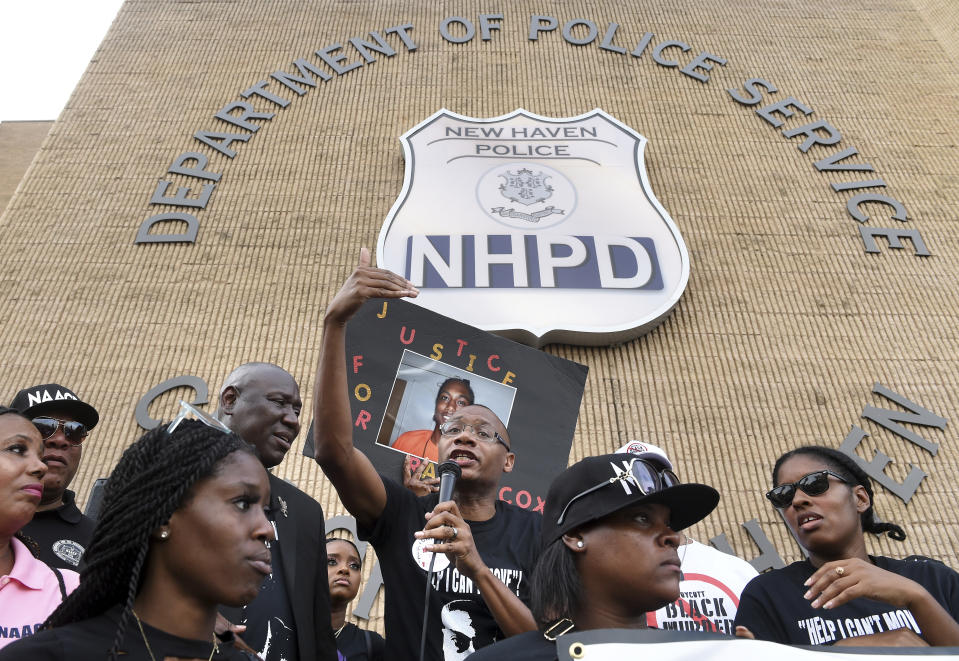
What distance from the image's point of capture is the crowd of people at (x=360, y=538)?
1521 millimetres

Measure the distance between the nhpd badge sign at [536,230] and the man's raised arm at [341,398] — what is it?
3460 millimetres

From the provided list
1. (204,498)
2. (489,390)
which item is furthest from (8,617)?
(489,390)

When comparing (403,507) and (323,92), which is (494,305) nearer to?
(323,92)

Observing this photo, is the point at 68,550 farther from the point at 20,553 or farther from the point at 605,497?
the point at 605,497

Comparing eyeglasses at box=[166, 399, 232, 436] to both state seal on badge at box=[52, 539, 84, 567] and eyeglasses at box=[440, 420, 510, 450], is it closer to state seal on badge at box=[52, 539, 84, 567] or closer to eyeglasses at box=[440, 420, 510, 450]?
eyeglasses at box=[440, 420, 510, 450]

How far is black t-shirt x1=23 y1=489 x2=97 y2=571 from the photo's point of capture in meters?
2.55

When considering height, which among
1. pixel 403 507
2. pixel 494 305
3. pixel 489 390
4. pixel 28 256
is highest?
pixel 28 256

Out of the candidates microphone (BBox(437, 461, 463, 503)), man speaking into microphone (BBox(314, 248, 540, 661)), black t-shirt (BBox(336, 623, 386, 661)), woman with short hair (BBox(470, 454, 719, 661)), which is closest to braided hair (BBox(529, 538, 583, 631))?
woman with short hair (BBox(470, 454, 719, 661))

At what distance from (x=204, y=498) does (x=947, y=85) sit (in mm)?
8018

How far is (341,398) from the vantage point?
7.31ft

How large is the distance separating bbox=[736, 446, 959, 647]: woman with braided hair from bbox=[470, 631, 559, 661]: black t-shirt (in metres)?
0.57

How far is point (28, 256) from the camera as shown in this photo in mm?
6340

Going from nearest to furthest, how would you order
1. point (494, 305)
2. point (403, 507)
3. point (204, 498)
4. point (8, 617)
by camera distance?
point (204, 498) → point (8, 617) → point (403, 507) → point (494, 305)

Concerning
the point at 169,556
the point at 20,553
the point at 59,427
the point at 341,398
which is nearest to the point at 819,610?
the point at 341,398
